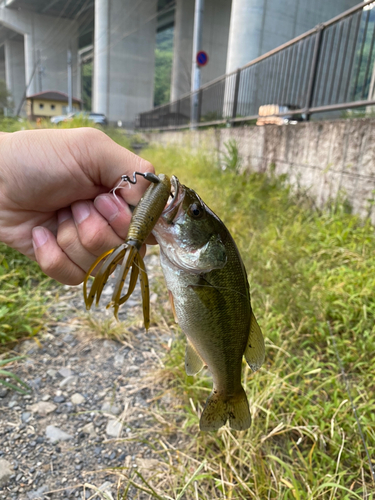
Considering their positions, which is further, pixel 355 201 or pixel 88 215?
pixel 355 201

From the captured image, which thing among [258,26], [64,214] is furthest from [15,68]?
[64,214]

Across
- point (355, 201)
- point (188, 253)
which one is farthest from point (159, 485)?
point (355, 201)

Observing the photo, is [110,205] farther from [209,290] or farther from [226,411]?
[226,411]

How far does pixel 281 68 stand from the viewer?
7293mm

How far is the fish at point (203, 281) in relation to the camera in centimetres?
97

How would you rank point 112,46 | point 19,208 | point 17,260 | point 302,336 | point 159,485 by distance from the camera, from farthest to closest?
point 112,46 → point 17,260 → point 302,336 → point 159,485 → point 19,208

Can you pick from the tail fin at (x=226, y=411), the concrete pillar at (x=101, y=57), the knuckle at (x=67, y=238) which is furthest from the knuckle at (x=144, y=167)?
the concrete pillar at (x=101, y=57)

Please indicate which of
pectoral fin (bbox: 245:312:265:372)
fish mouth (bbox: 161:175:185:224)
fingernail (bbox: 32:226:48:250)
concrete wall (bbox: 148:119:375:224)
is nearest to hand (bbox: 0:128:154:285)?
fingernail (bbox: 32:226:48:250)

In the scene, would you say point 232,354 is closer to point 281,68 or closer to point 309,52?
point 309,52

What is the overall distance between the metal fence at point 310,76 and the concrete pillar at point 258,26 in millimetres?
6000

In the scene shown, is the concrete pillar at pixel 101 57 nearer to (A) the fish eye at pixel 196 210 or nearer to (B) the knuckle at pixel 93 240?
(B) the knuckle at pixel 93 240

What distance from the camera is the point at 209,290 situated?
1114 mm

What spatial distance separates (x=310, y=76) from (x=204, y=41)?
27.7 metres

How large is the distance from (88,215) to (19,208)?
0.35m
